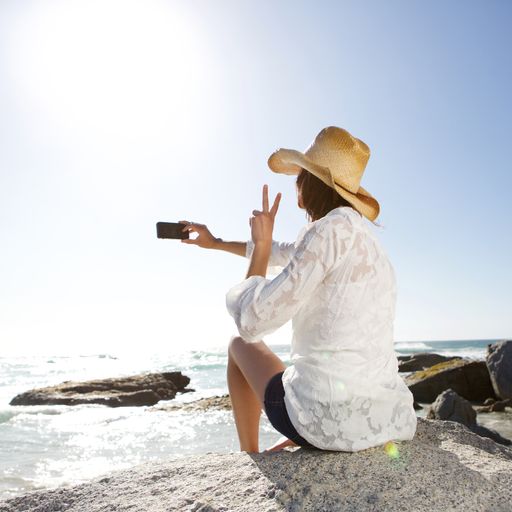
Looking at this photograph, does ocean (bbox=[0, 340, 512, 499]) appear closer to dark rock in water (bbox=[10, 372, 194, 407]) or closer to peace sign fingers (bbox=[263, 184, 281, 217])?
dark rock in water (bbox=[10, 372, 194, 407])

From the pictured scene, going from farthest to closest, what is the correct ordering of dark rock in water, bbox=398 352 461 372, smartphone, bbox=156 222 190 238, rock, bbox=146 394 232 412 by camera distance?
1. dark rock in water, bbox=398 352 461 372
2. rock, bbox=146 394 232 412
3. smartphone, bbox=156 222 190 238

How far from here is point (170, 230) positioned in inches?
141

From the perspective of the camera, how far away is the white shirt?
2287mm

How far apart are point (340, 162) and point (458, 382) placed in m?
12.5

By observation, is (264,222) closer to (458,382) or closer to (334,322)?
(334,322)

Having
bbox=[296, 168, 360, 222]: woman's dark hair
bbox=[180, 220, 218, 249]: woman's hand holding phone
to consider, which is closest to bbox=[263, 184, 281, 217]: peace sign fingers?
bbox=[296, 168, 360, 222]: woman's dark hair

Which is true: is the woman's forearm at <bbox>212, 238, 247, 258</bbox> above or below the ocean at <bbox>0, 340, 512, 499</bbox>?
above

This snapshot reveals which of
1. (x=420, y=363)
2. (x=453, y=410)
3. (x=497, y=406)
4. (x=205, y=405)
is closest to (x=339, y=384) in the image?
(x=453, y=410)

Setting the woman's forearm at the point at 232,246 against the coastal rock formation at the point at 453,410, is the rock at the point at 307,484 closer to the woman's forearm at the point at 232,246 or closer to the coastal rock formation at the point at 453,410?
the woman's forearm at the point at 232,246

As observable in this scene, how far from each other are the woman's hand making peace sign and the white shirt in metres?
0.28

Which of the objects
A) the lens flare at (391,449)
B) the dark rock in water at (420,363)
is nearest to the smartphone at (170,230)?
the lens flare at (391,449)

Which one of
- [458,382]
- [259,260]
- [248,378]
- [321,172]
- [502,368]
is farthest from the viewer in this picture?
[458,382]

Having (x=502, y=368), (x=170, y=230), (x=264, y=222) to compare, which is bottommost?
(x=502, y=368)

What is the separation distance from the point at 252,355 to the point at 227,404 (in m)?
10.6
